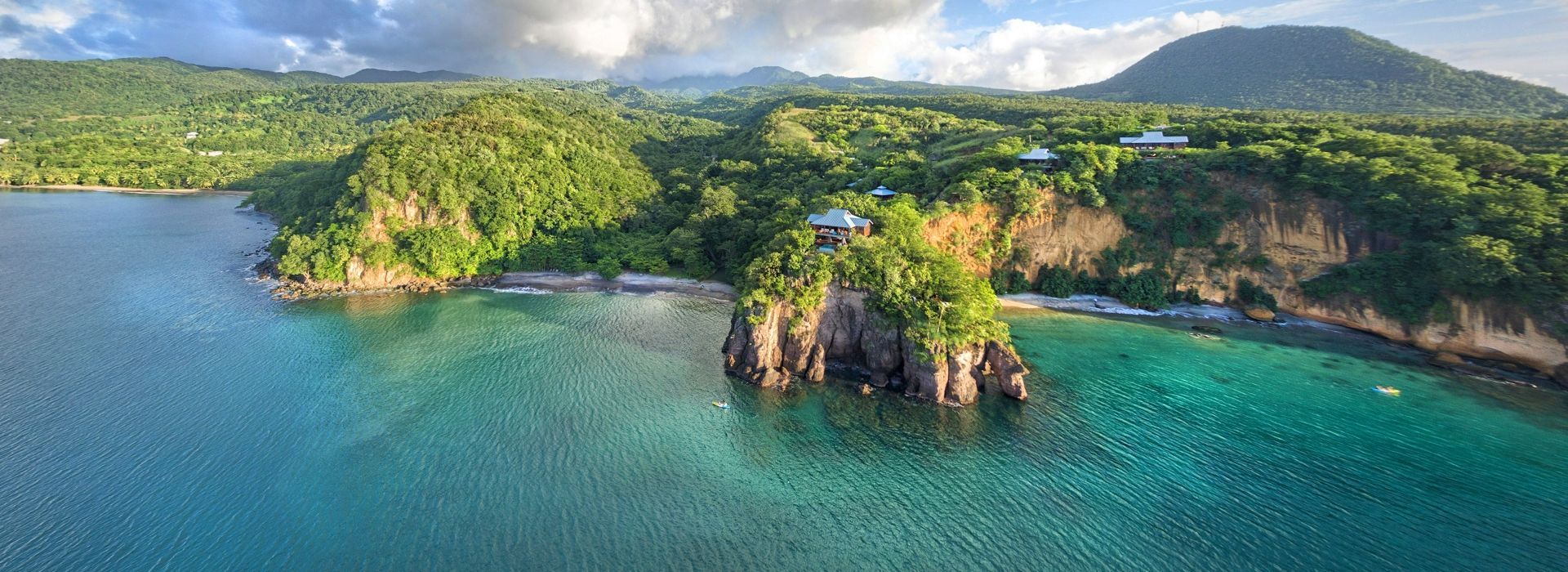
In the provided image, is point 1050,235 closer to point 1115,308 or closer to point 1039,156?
point 1039,156

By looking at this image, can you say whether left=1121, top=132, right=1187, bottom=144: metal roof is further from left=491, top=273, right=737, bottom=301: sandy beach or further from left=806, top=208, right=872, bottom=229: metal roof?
left=491, top=273, right=737, bottom=301: sandy beach

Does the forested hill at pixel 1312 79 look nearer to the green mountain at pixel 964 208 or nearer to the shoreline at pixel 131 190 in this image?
the green mountain at pixel 964 208

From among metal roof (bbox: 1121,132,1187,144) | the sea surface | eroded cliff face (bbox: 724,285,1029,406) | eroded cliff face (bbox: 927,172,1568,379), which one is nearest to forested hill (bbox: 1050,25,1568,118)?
metal roof (bbox: 1121,132,1187,144)

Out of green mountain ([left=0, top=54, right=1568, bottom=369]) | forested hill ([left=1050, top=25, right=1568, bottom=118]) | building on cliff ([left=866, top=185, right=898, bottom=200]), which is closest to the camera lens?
green mountain ([left=0, top=54, right=1568, bottom=369])

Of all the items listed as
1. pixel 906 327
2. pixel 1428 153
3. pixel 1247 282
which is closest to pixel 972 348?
pixel 906 327

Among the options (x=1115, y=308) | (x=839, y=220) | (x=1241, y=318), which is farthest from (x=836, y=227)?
(x=1241, y=318)

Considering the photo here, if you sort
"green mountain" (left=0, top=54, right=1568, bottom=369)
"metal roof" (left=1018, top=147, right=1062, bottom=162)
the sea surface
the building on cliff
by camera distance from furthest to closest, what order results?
the building on cliff, "metal roof" (left=1018, top=147, right=1062, bottom=162), "green mountain" (left=0, top=54, right=1568, bottom=369), the sea surface

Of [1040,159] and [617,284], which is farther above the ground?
[1040,159]
